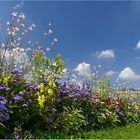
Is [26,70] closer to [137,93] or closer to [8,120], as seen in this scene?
[8,120]

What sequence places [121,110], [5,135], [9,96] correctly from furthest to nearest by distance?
[121,110]
[9,96]
[5,135]

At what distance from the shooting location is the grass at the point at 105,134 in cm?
792

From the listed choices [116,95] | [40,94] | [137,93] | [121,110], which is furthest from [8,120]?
[137,93]

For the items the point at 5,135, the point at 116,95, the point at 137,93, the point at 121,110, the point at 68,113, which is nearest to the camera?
the point at 5,135

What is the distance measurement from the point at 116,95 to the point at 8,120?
843cm

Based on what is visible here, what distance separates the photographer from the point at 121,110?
12.6 metres

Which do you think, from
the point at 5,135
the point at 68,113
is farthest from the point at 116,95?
the point at 5,135

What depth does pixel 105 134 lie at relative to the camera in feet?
30.9

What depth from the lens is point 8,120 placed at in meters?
7.69

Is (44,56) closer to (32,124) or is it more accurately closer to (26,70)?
(26,70)

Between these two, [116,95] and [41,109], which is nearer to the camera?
[41,109]

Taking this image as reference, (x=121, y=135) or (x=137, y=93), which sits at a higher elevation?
(x=137, y=93)

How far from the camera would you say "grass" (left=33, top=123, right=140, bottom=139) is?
7.92m

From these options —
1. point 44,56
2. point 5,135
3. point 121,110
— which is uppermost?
point 44,56
